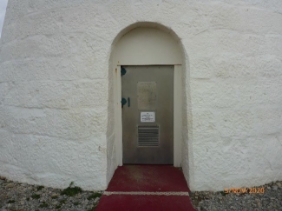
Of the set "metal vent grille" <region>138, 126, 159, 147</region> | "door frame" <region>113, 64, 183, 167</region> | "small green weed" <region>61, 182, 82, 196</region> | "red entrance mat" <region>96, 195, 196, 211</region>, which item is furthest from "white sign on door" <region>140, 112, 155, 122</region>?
"small green weed" <region>61, 182, 82, 196</region>

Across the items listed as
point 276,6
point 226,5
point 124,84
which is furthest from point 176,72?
point 276,6

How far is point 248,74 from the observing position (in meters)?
2.90

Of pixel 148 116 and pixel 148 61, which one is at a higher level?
pixel 148 61

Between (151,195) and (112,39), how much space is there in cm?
224

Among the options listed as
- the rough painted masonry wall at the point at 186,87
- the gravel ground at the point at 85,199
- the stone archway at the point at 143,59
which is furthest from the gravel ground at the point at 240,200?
the stone archway at the point at 143,59

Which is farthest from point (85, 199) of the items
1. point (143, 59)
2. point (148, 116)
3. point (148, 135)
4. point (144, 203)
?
point (143, 59)

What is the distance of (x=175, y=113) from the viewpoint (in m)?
3.44

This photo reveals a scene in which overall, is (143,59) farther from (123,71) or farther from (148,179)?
(148,179)

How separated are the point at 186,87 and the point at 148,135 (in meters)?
1.14

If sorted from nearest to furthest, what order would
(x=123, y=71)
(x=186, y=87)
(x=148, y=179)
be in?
(x=186, y=87), (x=148, y=179), (x=123, y=71)

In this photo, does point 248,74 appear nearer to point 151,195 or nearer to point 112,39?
point 112,39

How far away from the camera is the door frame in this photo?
3359 millimetres

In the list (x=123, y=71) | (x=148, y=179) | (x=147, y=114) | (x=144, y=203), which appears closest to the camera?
(x=144, y=203)
